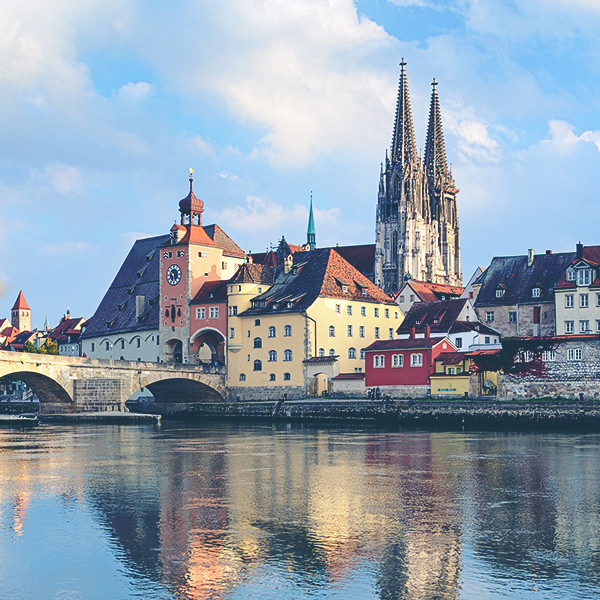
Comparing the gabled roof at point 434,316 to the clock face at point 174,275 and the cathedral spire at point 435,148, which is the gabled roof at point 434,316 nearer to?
the clock face at point 174,275

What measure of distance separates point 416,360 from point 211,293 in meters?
26.6

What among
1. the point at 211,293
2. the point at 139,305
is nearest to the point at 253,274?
the point at 211,293

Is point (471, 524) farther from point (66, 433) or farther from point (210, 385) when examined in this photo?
point (210, 385)

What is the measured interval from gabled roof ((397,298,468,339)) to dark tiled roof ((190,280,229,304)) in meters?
18.2

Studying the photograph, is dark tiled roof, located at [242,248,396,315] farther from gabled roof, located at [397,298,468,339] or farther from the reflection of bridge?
the reflection of bridge

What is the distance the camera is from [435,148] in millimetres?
174250

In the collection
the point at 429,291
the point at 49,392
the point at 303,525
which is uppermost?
the point at 429,291

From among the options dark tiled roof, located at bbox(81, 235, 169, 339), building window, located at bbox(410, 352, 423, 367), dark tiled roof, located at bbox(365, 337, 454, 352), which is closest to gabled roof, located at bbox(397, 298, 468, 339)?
dark tiled roof, located at bbox(365, 337, 454, 352)

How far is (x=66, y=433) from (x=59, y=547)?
45.1 m

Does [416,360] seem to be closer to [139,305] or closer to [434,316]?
[434,316]

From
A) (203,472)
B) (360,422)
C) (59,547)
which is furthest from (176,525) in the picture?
(360,422)

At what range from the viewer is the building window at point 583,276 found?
89812mm

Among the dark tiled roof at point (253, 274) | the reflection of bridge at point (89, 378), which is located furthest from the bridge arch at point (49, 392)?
the dark tiled roof at point (253, 274)

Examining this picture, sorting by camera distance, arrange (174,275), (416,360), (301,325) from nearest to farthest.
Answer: (416,360)
(301,325)
(174,275)
